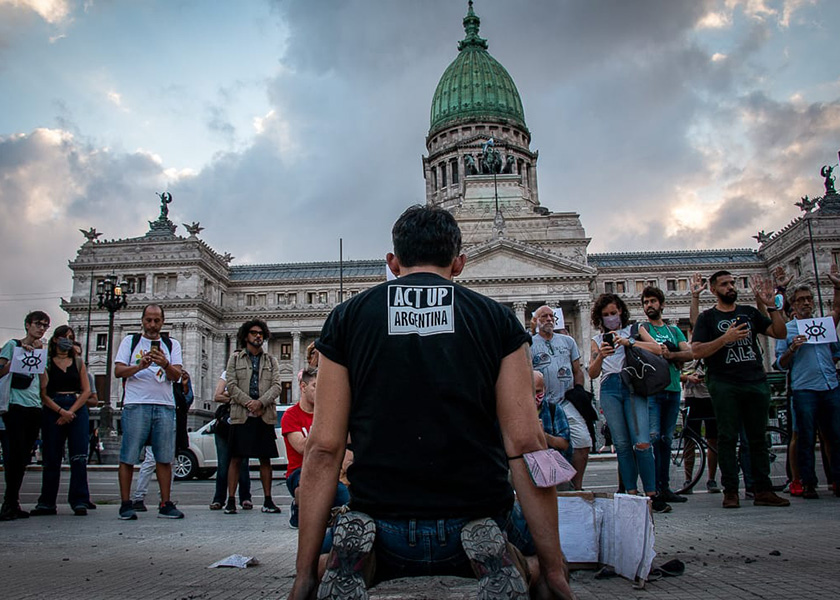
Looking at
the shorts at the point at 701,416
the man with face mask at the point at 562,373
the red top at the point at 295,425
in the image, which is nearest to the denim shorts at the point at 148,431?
the red top at the point at 295,425

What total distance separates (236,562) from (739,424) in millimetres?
5719

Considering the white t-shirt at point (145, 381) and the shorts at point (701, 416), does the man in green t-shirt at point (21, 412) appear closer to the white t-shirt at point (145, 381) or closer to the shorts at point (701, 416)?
the white t-shirt at point (145, 381)

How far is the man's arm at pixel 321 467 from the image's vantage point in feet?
8.48

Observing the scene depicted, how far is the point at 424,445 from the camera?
8.51ft

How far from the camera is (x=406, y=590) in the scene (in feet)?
8.13

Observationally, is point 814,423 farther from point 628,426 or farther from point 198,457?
point 198,457

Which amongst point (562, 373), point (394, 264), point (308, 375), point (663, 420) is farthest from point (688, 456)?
point (394, 264)

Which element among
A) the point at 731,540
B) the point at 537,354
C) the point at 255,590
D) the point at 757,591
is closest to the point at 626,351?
the point at 537,354

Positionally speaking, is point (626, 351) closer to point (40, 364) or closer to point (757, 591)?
point (757, 591)

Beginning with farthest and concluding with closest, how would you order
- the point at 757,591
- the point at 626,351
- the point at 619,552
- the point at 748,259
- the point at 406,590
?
the point at 748,259, the point at 626,351, the point at 619,552, the point at 757,591, the point at 406,590

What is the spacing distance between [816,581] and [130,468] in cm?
684

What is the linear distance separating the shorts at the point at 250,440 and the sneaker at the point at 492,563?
6.88 m

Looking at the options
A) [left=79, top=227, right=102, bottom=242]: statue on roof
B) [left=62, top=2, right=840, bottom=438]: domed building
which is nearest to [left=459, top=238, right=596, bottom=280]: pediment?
[left=62, top=2, right=840, bottom=438]: domed building

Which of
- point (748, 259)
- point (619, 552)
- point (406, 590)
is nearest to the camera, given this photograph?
point (406, 590)
